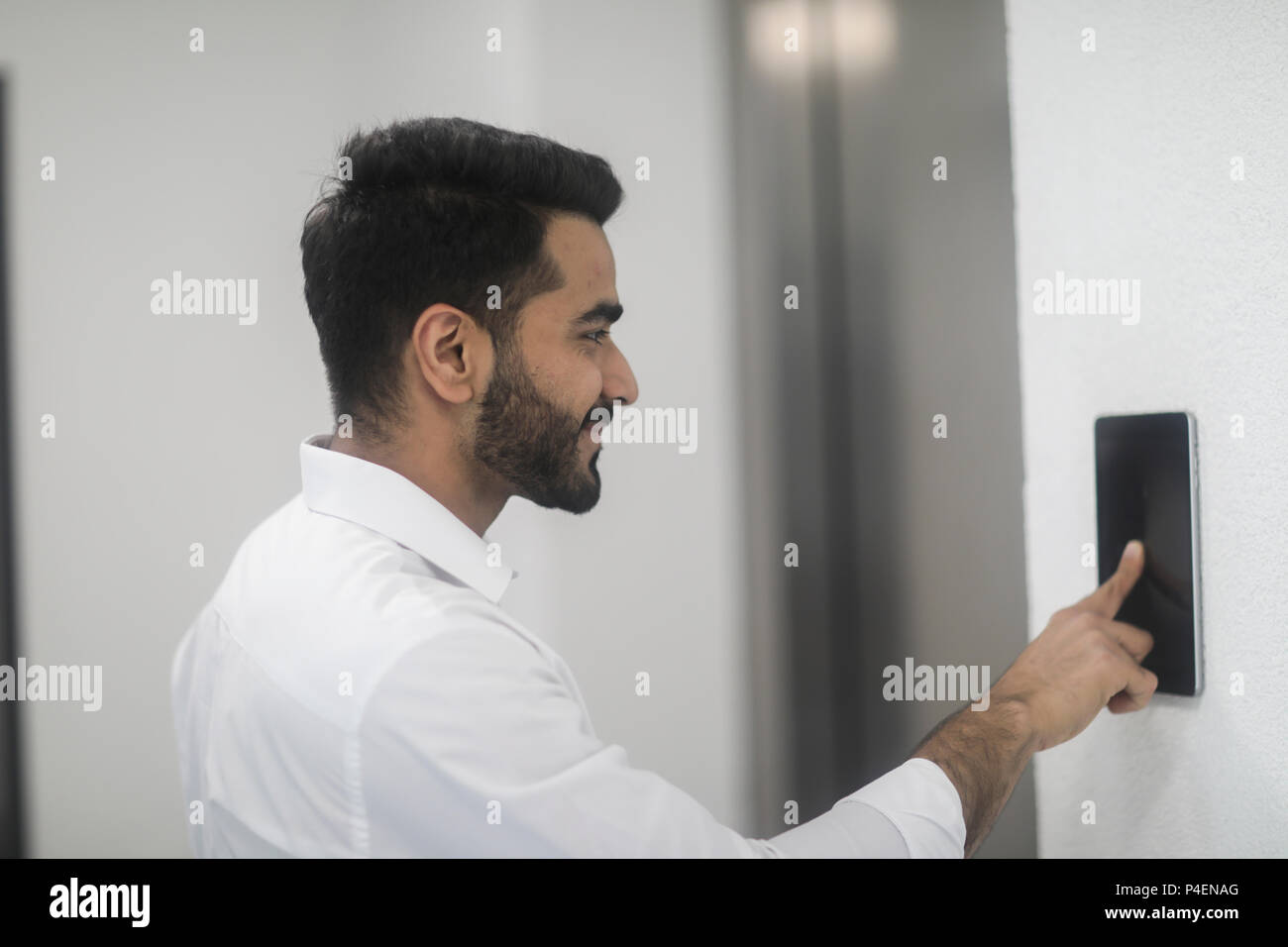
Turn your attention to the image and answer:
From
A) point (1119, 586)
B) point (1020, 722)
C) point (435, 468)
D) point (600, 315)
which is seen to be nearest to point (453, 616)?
point (435, 468)

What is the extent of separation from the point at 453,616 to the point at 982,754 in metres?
0.39

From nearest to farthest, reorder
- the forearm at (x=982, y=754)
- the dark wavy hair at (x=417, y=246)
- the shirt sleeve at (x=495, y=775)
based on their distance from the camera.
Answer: the shirt sleeve at (x=495, y=775), the forearm at (x=982, y=754), the dark wavy hair at (x=417, y=246)

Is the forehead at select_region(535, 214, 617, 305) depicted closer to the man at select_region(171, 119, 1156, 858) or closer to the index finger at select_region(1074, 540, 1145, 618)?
the man at select_region(171, 119, 1156, 858)

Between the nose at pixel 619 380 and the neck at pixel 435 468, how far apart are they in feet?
0.42

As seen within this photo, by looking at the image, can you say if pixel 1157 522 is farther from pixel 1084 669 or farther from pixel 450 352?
pixel 450 352

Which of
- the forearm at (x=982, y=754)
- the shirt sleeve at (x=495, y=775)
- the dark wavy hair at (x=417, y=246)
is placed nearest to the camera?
the shirt sleeve at (x=495, y=775)

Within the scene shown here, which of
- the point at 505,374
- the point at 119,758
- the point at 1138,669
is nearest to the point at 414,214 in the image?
the point at 505,374

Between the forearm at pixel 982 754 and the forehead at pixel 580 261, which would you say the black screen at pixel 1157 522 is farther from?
the forehead at pixel 580 261

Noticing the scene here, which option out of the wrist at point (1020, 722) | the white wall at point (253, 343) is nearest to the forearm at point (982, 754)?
the wrist at point (1020, 722)

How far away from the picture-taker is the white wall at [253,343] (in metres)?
0.80

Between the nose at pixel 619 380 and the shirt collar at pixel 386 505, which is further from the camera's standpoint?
the nose at pixel 619 380

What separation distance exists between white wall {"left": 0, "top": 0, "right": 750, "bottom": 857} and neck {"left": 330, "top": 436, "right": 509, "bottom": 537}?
0.10 metres

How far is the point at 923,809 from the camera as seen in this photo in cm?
62
